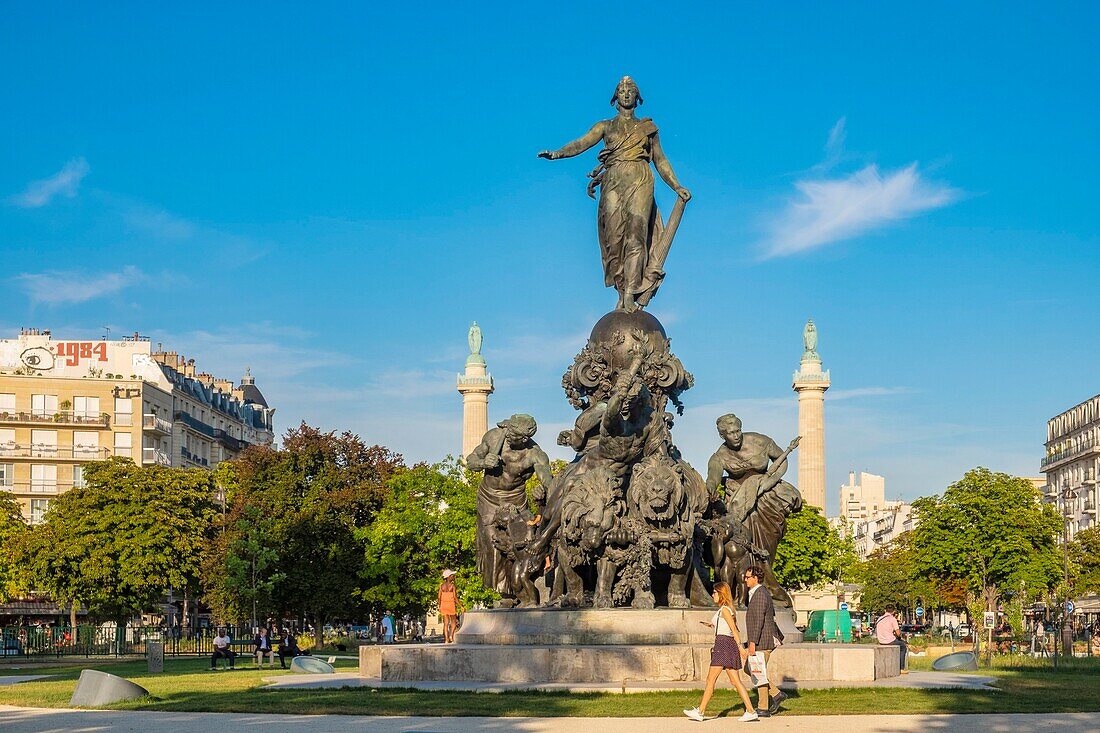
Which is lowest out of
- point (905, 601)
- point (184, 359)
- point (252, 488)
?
point (905, 601)

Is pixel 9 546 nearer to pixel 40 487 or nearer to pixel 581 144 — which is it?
pixel 40 487

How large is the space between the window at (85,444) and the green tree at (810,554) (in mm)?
40633

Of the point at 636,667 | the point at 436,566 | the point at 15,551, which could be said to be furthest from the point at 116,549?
the point at 636,667

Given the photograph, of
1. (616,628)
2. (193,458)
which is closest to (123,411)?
(193,458)

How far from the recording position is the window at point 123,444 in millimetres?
87644

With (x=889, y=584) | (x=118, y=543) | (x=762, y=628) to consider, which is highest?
(x=118, y=543)

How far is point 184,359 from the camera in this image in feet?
372

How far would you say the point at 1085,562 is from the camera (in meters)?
82.5

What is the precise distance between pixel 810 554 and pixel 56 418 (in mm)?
44135

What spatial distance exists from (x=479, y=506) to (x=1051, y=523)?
54756 millimetres

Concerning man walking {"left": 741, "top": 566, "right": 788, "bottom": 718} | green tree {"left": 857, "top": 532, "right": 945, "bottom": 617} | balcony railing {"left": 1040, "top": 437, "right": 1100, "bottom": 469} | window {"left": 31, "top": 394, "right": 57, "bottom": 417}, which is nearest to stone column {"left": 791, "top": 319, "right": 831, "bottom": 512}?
green tree {"left": 857, "top": 532, "right": 945, "bottom": 617}

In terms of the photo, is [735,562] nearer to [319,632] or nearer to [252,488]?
[319,632]

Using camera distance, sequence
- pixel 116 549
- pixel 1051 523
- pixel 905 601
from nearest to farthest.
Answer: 1. pixel 116 549
2. pixel 1051 523
3. pixel 905 601

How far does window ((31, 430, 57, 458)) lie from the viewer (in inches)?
3334
